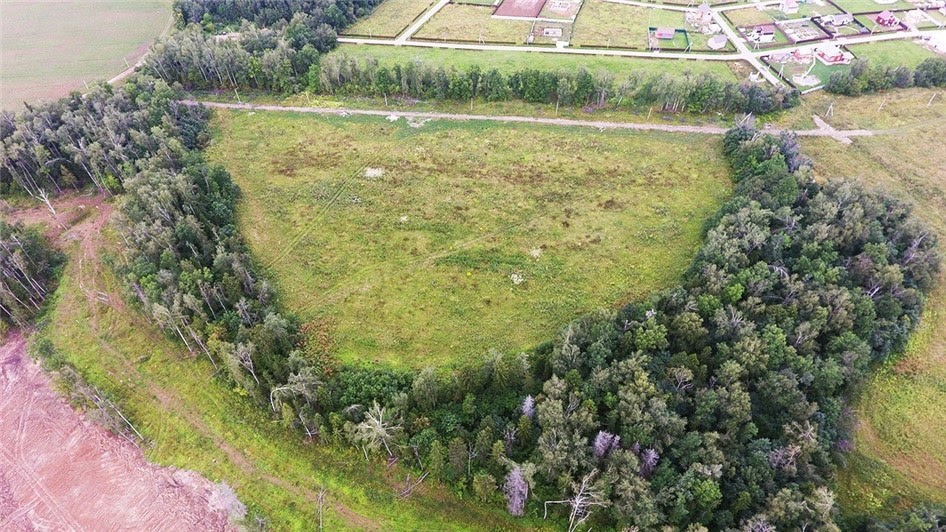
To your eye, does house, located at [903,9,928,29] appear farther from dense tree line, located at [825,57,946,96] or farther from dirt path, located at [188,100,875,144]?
dirt path, located at [188,100,875,144]

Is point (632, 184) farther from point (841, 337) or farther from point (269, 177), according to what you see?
point (269, 177)

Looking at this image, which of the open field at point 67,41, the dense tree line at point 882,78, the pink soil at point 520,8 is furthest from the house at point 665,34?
A: the open field at point 67,41

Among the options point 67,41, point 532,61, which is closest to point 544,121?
point 532,61

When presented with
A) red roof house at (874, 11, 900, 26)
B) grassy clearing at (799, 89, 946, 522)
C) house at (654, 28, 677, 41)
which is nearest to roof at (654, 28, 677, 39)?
house at (654, 28, 677, 41)

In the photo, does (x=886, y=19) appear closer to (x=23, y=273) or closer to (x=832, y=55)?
(x=832, y=55)

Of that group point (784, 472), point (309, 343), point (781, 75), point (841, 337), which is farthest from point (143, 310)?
point (781, 75)
